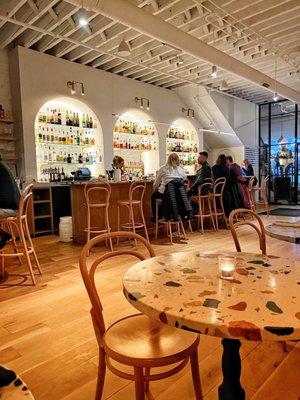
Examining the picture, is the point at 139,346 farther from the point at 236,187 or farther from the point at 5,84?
the point at 5,84

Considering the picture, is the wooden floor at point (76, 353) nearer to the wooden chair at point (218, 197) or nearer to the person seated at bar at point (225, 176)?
the wooden chair at point (218, 197)

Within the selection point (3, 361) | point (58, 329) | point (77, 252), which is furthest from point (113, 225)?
point (3, 361)

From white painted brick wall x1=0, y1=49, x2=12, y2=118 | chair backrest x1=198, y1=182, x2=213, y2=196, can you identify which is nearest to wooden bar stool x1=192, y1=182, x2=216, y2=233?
chair backrest x1=198, y1=182, x2=213, y2=196

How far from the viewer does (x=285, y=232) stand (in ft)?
6.16

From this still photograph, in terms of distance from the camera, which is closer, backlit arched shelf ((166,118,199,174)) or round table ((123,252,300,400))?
round table ((123,252,300,400))

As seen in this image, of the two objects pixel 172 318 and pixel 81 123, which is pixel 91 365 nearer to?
pixel 172 318

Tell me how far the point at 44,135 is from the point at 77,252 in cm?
334

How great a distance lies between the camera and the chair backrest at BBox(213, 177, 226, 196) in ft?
20.5

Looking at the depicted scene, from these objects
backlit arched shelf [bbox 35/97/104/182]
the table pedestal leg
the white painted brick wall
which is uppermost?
the white painted brick wall

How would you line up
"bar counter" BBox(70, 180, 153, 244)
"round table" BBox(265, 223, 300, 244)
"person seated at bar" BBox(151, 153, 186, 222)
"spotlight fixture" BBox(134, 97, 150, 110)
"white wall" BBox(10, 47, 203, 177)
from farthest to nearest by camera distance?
"spotlight fixture" BBox(134, 97, 150, 110)
"white wall" BBox(10, 47, 203, 177)
"person seated at bar" BBox(151, 153, 186, 222)
"bar counter" BBox(70, 180, 153, 244)
"round table" BBox(265, 223, 300, 244)

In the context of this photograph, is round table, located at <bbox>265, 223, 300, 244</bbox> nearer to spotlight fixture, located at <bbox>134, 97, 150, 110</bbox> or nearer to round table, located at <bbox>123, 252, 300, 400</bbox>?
round table, located at <bbox>123, 252, 300, 400</bbox>

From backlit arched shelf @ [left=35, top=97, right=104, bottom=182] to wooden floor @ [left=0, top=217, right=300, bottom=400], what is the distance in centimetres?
405

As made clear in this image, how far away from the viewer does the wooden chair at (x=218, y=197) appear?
20.4 ft

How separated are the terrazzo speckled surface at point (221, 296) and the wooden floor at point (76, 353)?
0.77 m
